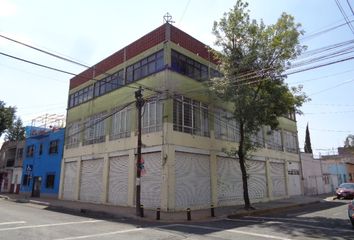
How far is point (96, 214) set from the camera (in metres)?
18.7

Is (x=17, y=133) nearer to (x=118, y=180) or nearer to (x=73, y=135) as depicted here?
(x=73, y=135)

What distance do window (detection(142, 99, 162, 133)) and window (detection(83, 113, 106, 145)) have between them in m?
6.07

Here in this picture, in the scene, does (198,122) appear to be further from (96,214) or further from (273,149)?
(273,149)

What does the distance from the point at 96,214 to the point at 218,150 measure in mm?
9905

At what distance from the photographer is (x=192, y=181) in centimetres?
2094

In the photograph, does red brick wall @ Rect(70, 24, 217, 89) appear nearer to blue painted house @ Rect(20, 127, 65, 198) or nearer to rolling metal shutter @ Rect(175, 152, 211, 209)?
rolling metal shutter @ Rect(175, 152, 211, 209)

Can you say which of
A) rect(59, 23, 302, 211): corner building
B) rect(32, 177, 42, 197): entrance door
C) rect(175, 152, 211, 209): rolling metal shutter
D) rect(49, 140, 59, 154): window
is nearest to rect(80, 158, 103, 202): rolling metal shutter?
rect(59, 23, 302, 211): corner building

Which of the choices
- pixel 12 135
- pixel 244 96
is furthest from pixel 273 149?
pixel 12 135

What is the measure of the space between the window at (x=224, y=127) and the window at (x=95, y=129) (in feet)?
32.0

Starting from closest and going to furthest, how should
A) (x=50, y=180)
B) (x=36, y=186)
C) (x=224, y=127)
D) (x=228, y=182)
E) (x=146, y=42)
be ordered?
1. (x=146, y=42)
2. (x=228, y=182)
3. (x=224, y=127)
4. (x=50, y=180)
5. (x=36, y=186)

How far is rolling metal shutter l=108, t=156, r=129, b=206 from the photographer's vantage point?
22891 mm

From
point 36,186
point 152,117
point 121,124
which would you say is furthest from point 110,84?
point 36,186

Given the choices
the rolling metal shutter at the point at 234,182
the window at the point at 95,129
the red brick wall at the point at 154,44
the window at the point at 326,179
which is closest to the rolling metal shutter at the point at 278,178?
the rolling metal shutter at the point at 234,182

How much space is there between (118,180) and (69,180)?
9.15 metres
